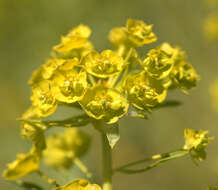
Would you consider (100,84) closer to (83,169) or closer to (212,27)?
(83,169)

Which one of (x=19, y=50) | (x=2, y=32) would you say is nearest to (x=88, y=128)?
(x=19, y=50)

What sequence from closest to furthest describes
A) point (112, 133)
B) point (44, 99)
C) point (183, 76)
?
point (112, 133) → point (44, 99) → point (183, 76)

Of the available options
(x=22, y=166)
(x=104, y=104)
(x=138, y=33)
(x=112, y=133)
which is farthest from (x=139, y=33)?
(x=22, y=166)

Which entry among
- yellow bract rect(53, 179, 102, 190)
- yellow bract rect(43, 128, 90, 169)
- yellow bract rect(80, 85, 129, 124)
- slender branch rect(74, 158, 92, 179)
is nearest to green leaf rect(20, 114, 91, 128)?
yellow bract rect(80, 85, 129, 124)

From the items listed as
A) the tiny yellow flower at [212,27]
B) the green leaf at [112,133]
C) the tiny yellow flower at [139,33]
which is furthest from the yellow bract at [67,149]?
the tiny yellow flower at [212,27]

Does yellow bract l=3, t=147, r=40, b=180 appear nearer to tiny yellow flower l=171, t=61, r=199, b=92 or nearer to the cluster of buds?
the cluster of buds

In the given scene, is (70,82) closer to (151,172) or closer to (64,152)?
(64,152)

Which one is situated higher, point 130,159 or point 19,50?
point 19,50
